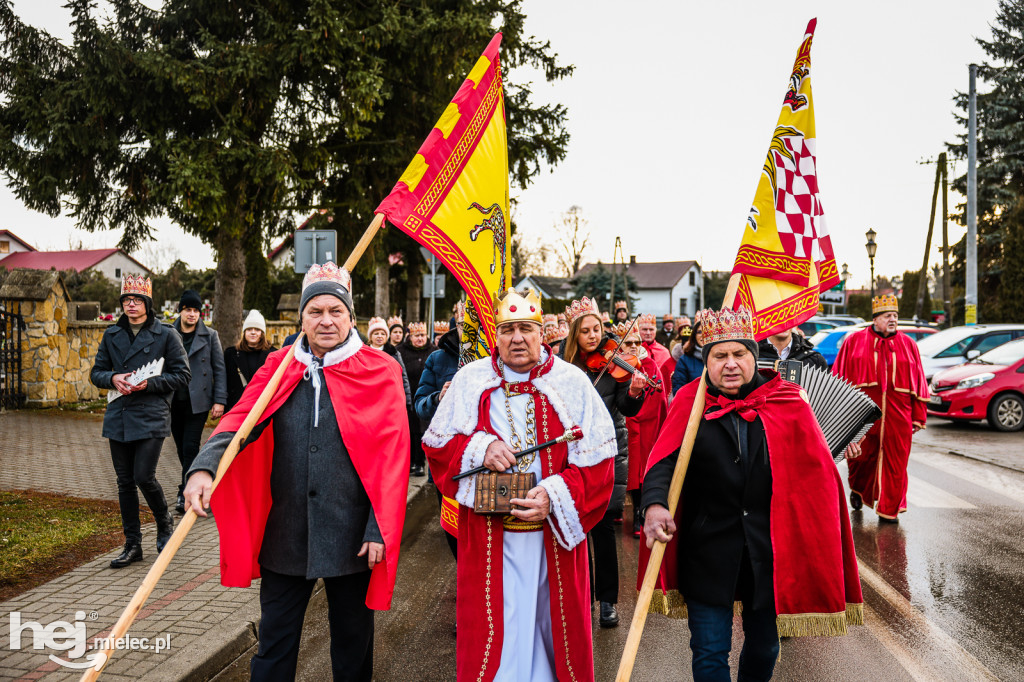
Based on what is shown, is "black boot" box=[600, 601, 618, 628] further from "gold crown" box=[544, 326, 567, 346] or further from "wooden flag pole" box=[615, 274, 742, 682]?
"gold crown" box=[544, 326, 567, 346]

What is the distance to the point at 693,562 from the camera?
3.42 m

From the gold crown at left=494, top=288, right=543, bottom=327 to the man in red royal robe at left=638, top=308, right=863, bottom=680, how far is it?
0.86m

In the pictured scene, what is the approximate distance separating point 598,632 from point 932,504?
18.0 feet

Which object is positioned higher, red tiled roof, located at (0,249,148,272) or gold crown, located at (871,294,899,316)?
red tiled roof, located at (0,249,148,272)

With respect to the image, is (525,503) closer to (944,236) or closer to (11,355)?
(11,355)

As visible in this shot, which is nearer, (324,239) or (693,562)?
(693,562)

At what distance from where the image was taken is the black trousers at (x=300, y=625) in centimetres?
324

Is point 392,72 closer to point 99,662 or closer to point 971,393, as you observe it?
point 971,393

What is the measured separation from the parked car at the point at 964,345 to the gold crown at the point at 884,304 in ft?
31.4

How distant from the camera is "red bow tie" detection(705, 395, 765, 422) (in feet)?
11.1

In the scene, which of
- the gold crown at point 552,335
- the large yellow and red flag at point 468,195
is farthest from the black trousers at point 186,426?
the large yellow and red flag at point 468,195

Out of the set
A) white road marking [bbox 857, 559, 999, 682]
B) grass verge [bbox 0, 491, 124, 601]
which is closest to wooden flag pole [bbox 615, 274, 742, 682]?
white road marking [bbox 857, 559, 999, 682]

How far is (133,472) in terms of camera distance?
591 centimetres

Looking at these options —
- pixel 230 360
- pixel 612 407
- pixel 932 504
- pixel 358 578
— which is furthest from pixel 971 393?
pixel 358 578
